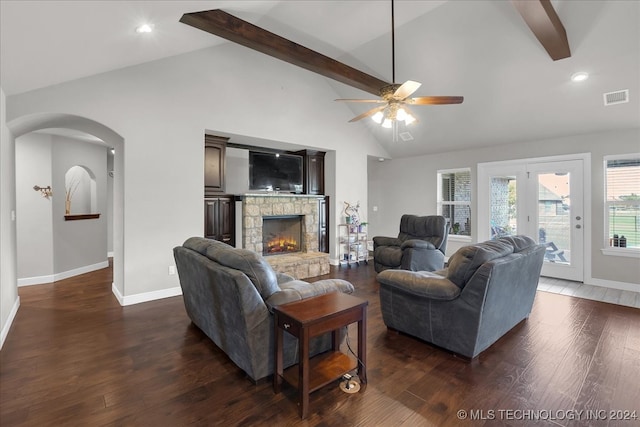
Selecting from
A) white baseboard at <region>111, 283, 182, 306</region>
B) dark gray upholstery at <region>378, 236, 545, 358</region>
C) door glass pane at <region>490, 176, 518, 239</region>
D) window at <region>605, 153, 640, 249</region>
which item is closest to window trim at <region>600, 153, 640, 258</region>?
window at <region>605, 153, 640, 249</region>

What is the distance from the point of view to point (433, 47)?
4.37 meters

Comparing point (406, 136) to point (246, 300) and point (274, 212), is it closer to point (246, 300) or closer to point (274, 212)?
point (274, 212)

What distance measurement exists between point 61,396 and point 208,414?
3.66ft

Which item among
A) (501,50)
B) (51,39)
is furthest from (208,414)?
(501,50)

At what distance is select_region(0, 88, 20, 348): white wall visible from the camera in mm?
2990

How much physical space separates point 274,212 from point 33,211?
12.9ft

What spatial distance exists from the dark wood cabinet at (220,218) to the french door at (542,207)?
16.5 ft

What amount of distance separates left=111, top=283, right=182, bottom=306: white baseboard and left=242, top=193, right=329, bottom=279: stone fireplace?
132 cm

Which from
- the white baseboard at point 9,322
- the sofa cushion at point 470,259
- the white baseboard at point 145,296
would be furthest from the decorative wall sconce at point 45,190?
the sofa cushion at point 470,259

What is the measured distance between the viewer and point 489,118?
5336mm

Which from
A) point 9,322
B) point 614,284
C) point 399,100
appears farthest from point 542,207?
point 9,322

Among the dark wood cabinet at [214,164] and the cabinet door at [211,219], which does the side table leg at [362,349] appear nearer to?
the cabinet door at [211,219]

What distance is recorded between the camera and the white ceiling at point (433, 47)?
2416 millimetres

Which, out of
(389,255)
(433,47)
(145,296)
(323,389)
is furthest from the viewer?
(389,255)
